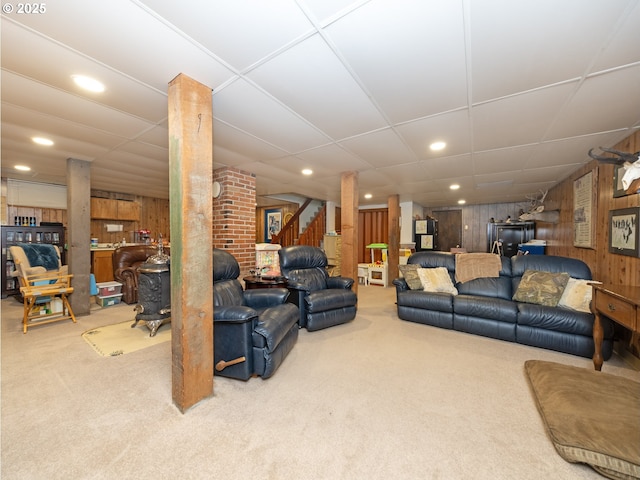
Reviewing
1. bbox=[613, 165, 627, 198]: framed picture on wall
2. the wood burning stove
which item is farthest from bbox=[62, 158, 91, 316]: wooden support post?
bbox=[613, 165, 627, 198]: framed picture on wall

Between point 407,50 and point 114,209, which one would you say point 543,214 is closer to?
point 407,50

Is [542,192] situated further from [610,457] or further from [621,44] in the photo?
[610,457]

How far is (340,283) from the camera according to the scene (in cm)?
381

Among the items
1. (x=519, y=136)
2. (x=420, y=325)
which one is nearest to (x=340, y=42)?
(x=519, y=136)

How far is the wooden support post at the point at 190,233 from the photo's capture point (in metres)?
1.67

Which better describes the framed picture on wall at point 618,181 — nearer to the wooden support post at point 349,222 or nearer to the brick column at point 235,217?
the wooden support post at point 349,222

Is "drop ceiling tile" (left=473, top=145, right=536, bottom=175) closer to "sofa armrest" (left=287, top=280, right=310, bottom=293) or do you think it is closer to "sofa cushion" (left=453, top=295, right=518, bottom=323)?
"sofa cushion" (left=453, top=295, right=518, bottom=323)

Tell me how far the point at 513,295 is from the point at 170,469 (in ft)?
12.6

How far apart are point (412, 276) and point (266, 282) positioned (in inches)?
83.3

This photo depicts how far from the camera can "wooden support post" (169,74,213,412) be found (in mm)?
1675

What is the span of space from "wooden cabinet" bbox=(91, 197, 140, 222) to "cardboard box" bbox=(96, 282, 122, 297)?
7.57ft

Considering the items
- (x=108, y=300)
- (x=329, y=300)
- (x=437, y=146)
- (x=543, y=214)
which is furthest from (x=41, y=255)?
(x=543, y=214)

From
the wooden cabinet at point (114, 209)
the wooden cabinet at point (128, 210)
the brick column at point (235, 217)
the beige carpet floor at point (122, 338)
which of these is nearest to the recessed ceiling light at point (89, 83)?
the brick column at point (235, 217)

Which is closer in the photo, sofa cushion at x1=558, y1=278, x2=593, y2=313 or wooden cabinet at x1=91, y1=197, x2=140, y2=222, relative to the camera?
sofa cushion at x1=558, y1=278, x2=593, y2=313
